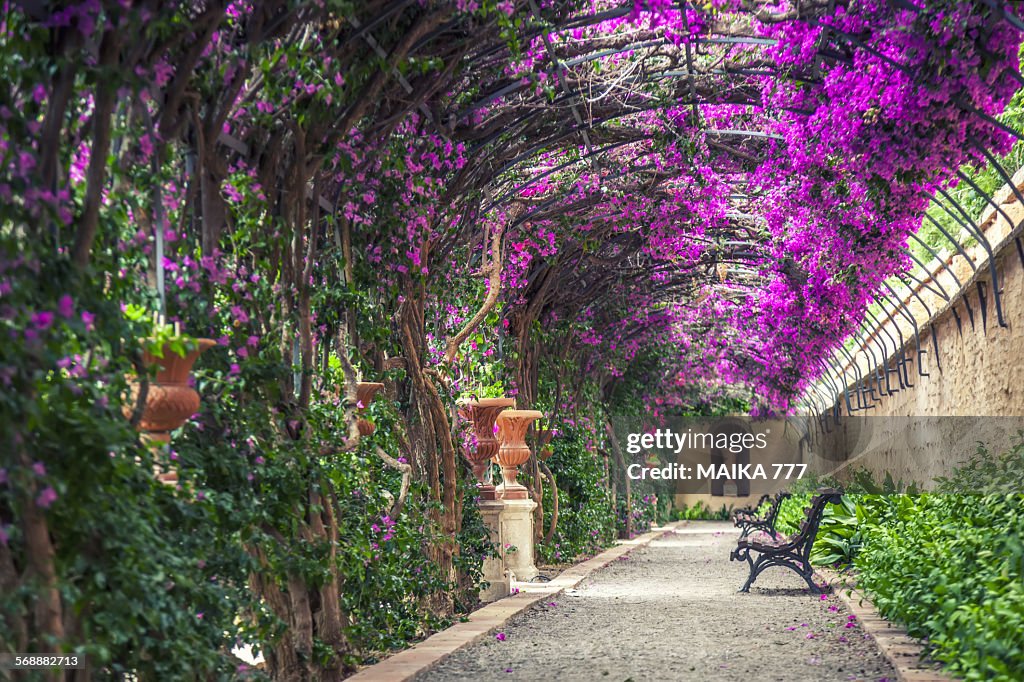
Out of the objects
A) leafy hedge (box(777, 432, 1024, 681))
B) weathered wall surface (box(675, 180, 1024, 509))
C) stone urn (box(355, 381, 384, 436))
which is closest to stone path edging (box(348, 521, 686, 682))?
stone urn (box(355, 381, 384, 436))

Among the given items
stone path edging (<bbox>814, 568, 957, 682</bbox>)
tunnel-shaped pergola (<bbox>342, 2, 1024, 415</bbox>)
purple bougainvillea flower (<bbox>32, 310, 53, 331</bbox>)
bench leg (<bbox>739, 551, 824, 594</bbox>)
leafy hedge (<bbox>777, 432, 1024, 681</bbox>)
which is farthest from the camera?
bench leg (<bbox>739, 551, 824, 594</bbox>)

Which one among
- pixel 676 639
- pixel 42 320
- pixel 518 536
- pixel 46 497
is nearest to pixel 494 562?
pixel 518 536

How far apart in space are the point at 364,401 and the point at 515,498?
5227 mm

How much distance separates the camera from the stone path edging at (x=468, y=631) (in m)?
5.39

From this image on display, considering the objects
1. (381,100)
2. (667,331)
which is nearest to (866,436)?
(667,331)

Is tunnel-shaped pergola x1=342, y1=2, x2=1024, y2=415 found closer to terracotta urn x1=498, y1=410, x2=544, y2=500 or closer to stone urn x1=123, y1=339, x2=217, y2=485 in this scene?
terracotta urn x1=498, y1=410, x2=544, y2=500

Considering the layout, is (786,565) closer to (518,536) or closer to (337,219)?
(518,536)

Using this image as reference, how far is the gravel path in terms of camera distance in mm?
5742

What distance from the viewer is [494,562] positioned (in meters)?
9.46

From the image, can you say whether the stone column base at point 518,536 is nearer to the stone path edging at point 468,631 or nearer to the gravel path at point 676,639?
the stone path edging at point 468,631

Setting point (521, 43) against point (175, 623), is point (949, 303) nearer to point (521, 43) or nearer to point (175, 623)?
point (521, 43)

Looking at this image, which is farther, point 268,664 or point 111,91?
point 268,664

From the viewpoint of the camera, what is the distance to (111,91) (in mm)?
3094

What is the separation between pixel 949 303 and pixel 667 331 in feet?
26.6
